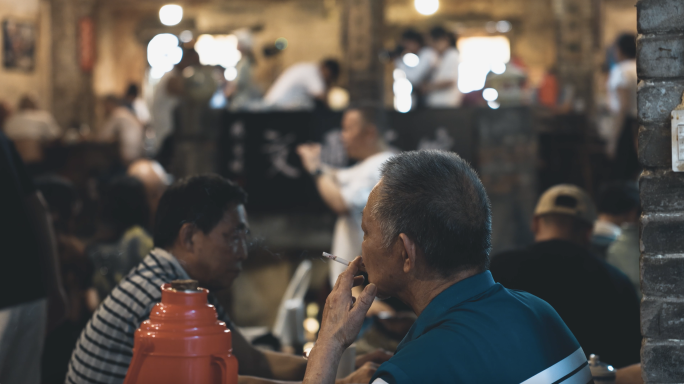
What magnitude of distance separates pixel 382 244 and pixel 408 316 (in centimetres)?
133

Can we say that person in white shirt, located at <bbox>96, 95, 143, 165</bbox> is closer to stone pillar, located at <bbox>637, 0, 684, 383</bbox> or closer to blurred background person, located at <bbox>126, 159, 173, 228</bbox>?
blurred background person, located at <bbox>126, 159, 173, 228</bbox>

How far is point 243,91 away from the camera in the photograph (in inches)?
374

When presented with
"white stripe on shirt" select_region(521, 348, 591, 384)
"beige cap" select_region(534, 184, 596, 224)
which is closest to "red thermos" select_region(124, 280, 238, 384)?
"white stripe on shirt" select_region(521, 348, 591, 384)

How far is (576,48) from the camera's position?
10.4m

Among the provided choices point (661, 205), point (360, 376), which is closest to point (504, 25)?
point (360, 376)

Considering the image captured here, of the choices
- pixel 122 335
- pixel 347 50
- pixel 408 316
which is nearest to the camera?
pixel 122 335

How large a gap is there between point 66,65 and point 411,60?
28.6ft

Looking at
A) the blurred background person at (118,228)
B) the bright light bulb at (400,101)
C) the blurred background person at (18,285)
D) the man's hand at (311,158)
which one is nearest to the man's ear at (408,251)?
the blurred background person at (18,285)

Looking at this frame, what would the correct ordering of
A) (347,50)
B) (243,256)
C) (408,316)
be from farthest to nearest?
1. (347,50)
2. (408,316)
3. (243,256)

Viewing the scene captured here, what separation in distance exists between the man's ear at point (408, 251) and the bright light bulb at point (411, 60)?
303 inches

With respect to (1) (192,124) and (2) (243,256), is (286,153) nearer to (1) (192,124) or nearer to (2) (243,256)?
(1) (192,124)

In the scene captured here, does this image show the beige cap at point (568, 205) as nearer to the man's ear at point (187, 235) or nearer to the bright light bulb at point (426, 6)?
the man's ear at point (187, 235)

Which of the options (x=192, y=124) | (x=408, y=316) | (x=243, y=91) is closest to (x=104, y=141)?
(x=243, y=91)

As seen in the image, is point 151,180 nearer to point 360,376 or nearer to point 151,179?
point 151,179
